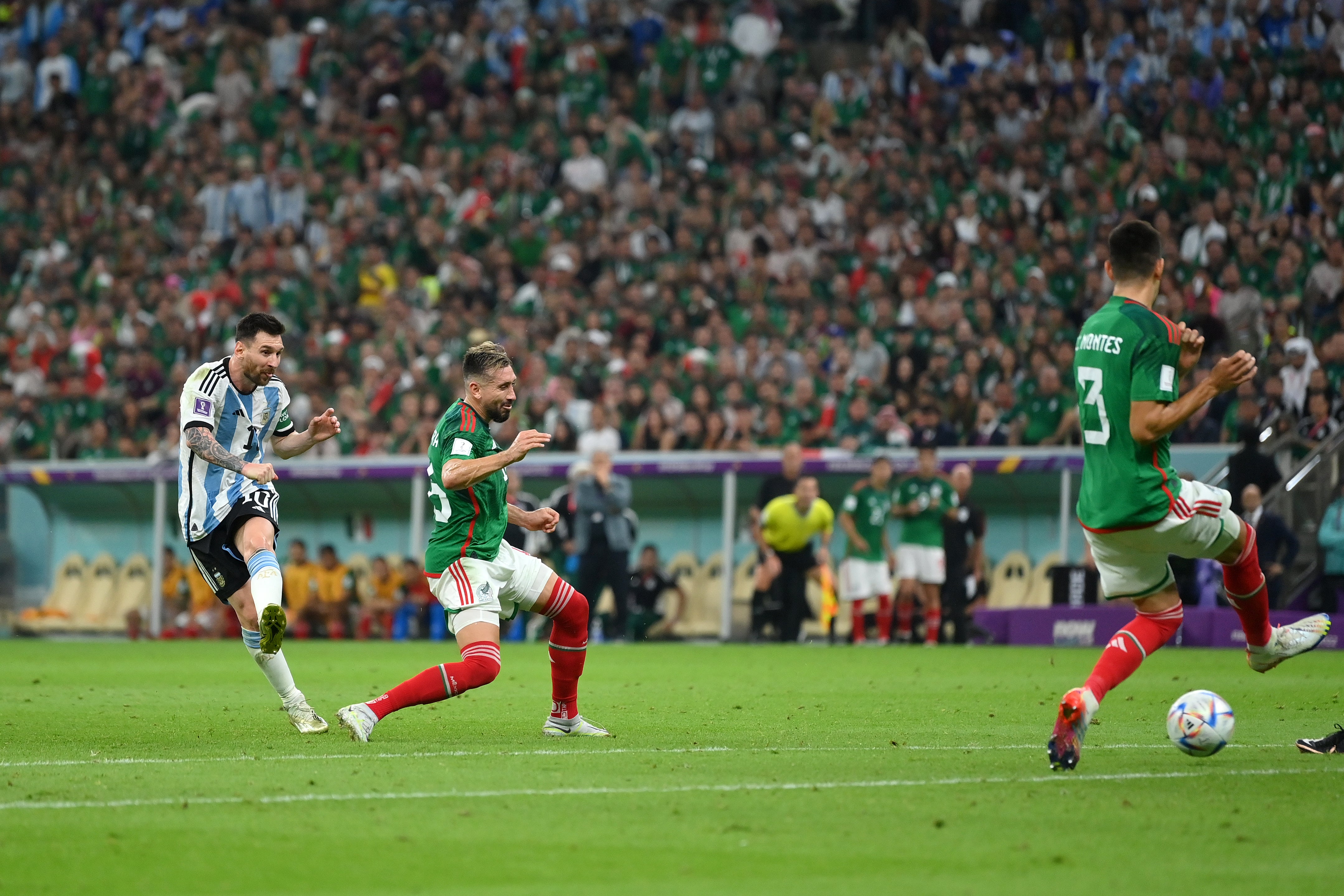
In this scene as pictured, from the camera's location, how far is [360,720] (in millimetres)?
8508

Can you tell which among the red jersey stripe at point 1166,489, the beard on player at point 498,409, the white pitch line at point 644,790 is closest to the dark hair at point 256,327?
the beard on player at point 498,409

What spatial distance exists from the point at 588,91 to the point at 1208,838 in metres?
25.8

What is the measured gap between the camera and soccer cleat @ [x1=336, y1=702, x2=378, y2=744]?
8.48m

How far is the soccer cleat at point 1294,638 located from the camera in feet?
25.7

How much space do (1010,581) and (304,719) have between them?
14.1 m

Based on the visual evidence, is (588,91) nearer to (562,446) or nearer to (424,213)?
(424,213)

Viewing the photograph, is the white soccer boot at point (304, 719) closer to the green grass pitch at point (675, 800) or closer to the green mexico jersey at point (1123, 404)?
the green grass pitch at point (675, 800)

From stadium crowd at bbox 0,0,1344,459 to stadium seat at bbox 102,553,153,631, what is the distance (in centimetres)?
195

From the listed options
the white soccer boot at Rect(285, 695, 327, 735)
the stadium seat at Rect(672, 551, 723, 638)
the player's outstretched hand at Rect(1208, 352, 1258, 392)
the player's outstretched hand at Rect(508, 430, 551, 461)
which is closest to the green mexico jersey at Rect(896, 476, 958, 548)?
the stadium seat at Rect(672, 551, 723, 638)

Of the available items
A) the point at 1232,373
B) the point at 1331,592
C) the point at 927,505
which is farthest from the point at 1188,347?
the point at 927,505

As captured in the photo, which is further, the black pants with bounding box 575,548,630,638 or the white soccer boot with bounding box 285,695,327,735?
the black pants with bounding box 575,548,630,638

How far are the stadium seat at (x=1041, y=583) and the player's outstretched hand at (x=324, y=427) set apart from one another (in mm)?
12985

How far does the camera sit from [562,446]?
24062 millimetres

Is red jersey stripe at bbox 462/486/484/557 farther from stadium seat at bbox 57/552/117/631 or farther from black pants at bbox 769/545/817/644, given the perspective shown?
stadium seat at bbox 57/552/117/631
